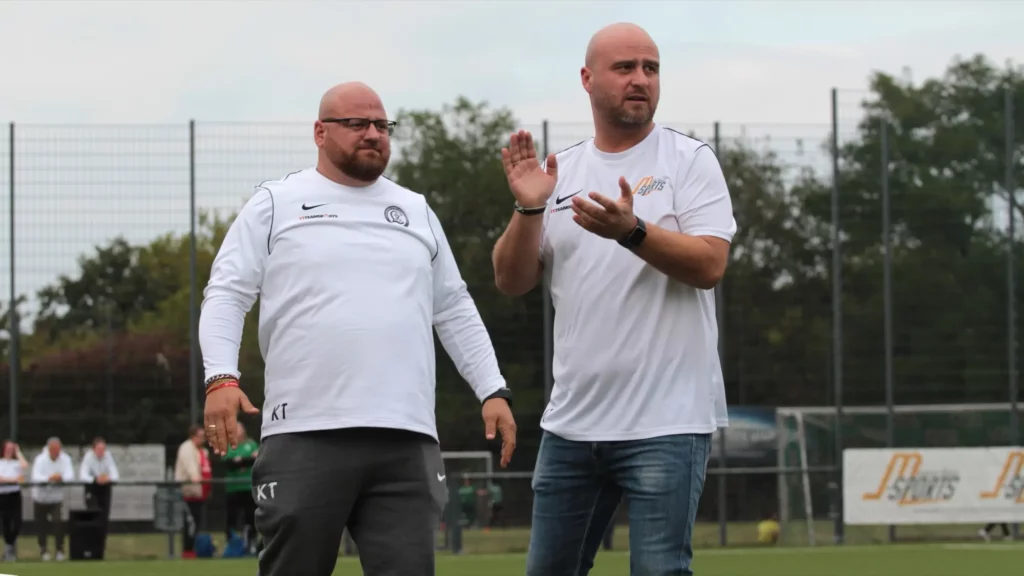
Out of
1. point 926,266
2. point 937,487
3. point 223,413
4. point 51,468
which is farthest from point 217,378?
point 926,266

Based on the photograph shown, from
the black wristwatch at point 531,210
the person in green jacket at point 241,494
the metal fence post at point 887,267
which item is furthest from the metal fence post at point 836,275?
the black wristwatch at point 531,210

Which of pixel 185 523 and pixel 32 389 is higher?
pixel 32 389

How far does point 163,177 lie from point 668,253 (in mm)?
17501

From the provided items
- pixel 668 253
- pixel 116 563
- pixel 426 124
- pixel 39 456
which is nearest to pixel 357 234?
pixel 668 253

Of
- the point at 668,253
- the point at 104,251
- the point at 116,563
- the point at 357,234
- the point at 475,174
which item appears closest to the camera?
the point at 668,253

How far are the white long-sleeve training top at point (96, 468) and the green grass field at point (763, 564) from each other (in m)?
1.91

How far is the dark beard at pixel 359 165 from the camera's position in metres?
4.84

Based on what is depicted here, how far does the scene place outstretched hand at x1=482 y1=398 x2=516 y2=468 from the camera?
16.1 feet

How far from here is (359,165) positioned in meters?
4.85

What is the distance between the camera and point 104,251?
20453mm

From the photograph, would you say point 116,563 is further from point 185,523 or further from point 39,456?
point 39,456

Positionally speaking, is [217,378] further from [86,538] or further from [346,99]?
[86,538]

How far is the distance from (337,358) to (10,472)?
1594 cm

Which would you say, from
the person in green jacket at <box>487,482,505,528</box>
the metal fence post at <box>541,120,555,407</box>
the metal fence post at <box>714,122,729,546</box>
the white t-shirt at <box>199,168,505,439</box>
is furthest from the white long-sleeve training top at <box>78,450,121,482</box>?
the white t-shirt at <box>199,168,505,439</box>
